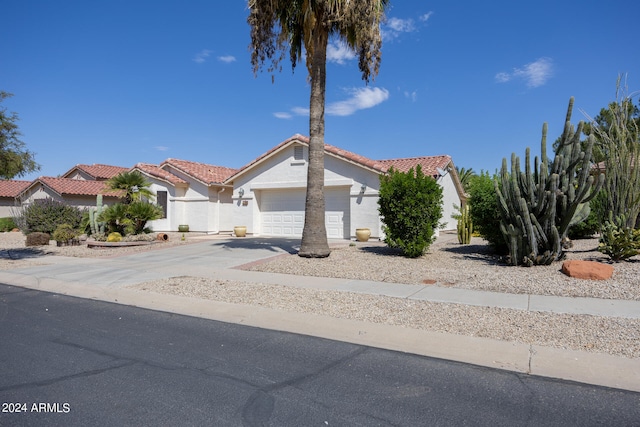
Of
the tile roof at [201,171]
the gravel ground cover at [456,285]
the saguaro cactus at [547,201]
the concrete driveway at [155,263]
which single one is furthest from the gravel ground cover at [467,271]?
the tile roof at [201,171]

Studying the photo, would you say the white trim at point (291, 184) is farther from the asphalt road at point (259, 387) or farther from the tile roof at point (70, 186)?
the asphalt road at point (259, 387)

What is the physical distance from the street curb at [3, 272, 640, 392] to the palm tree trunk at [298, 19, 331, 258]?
5.21 metres

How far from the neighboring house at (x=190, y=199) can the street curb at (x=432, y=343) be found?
17769mm

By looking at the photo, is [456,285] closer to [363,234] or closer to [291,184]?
[363,234]

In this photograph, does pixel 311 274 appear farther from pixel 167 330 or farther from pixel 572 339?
pixel 572 339

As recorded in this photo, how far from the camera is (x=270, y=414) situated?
4.03 m

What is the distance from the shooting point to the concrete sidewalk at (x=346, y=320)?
5.23 meters

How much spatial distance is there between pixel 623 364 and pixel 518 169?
724 cm

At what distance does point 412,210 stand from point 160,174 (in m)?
19.0

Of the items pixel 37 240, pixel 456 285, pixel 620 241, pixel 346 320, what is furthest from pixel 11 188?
pixel 620 241

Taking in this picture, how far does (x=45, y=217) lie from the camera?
24.2 metres

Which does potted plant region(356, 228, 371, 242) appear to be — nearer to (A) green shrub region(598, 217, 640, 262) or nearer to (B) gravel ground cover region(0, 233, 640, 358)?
(B) gravel ground cover region(0, 233, 640, 358)

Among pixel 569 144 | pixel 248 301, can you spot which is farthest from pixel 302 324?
pixel 569 144

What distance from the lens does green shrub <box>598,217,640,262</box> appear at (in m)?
10.8
